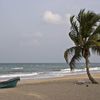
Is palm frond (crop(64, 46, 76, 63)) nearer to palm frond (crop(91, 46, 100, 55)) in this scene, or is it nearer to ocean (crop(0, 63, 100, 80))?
palm frond (crop(91, 46, 100, 55))

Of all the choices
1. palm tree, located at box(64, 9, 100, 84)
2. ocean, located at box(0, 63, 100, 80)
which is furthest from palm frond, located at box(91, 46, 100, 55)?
ocean, located at box(0, 63, 100, 80)

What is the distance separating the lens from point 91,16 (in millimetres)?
22344

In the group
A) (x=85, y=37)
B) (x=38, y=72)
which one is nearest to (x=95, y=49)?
(x=85, y=37)

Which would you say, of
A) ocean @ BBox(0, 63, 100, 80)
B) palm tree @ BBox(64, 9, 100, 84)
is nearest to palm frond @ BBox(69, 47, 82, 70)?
palm tree @ BBox(64, 9, 100, 84)

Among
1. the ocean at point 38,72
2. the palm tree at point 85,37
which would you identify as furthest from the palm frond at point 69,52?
the ocean at point 38,72

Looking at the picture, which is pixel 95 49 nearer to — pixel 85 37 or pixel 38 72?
pixel 85 37

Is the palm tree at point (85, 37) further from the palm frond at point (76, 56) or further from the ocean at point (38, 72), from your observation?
the ocean at point (38, 72)

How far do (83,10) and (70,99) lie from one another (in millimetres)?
9115

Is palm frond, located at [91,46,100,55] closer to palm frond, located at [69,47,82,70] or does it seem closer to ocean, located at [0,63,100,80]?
palm frond, located at [69,47,82,70]

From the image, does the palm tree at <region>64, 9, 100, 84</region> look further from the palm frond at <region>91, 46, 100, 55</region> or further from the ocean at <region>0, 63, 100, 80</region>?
the ocean at <region>0, 63, 100, 80</region>

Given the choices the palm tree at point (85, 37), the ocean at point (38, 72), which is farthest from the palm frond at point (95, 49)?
the ocean at point (38, 72)

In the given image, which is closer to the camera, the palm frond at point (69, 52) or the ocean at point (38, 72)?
the palm frond at point (69, 52)

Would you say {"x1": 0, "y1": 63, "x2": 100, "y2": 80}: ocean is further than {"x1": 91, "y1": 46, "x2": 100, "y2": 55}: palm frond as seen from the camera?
Yes

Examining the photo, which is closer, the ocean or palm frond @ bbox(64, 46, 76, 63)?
palm frond @ bbox(64, 46, 76, 63)
